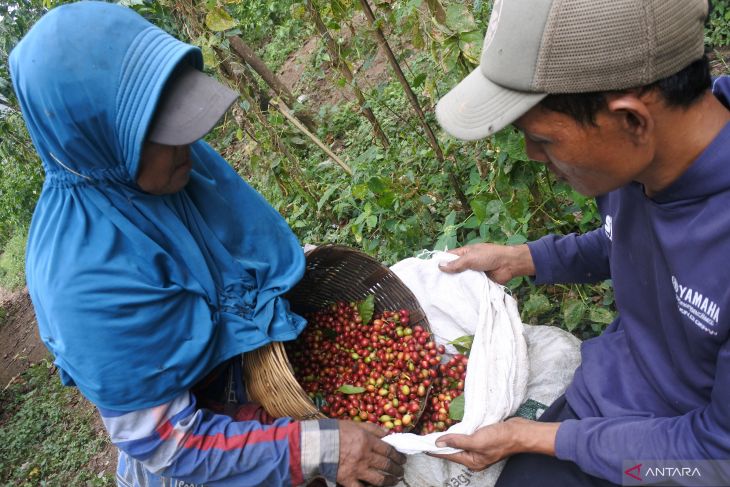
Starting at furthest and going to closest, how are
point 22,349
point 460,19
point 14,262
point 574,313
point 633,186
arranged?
point 14,262 → point 22,349 → point 574,313 → point 460,19 → point 633,186

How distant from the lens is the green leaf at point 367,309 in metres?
2.46

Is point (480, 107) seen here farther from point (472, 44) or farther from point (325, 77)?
point (325, 77)

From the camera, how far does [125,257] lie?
1.67m

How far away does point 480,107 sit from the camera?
1366mm

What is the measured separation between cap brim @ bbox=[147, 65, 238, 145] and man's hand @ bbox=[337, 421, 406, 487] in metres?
1.02

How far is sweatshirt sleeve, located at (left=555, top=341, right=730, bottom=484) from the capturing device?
4.26 feet

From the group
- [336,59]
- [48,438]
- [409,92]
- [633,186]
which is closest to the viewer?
[633,186]

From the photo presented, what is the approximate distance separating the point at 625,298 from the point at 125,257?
1532 mm

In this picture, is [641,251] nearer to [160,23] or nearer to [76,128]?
[76,128]

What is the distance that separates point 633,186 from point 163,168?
1.37 meters

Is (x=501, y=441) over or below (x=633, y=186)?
below

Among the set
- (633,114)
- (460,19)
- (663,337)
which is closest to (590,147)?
(633,114)

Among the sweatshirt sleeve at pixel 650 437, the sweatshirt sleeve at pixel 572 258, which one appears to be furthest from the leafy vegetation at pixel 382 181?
the sweatshirt sleeve at pixel 650 437

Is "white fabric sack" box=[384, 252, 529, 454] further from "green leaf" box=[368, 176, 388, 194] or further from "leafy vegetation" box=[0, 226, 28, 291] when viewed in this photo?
"leafy vegetation" box=[0, 226, 28, 291]
